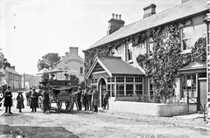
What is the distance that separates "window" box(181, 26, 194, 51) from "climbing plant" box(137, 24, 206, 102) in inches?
13.4

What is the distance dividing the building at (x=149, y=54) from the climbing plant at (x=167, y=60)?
0.20m

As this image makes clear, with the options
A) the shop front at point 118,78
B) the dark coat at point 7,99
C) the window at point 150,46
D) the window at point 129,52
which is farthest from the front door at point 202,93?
the dark coat at point 7,99

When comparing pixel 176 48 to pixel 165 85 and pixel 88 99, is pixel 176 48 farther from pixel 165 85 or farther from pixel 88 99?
pixel 88 99

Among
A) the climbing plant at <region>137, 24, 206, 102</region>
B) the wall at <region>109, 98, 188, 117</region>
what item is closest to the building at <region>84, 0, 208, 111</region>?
the climbing plant at <region>137, 24, 206, 102</region>

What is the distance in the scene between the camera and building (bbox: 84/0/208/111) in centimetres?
1553

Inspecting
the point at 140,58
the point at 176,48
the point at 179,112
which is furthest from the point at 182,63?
the point at 140,58

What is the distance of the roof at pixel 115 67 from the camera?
751 inches

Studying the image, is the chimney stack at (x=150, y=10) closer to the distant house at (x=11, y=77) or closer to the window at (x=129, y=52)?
the window at (x=129, y=52)

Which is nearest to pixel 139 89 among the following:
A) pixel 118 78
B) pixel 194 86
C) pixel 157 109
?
pixel 118 78

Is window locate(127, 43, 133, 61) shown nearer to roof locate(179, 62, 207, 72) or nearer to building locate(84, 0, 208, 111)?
building locate(84, 0, 208, 111)

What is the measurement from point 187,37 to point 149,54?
4177mm

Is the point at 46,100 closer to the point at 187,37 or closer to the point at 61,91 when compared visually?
the point at 61,91

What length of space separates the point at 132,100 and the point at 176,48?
192 inches

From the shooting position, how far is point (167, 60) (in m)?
17.8
